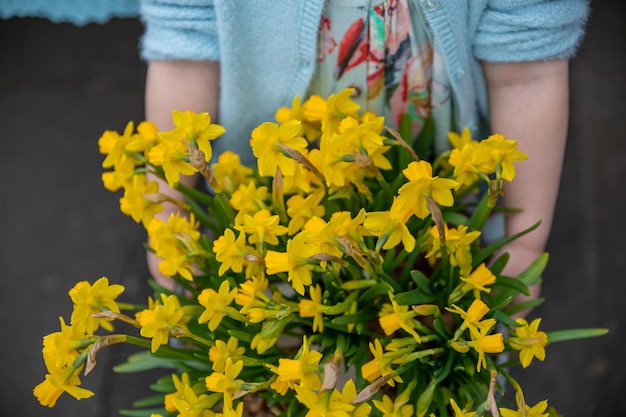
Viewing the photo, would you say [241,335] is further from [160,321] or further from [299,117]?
[299,117]

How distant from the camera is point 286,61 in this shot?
801mm

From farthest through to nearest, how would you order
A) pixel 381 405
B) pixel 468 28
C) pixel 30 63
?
pixel 30 63 < pixel 468 28 < pixel 381 405

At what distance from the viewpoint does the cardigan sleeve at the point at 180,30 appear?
0.76 meters

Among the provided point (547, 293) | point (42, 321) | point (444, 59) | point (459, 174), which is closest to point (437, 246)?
point (459, 174)

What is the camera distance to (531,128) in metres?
0.82

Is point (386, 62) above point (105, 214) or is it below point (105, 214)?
above

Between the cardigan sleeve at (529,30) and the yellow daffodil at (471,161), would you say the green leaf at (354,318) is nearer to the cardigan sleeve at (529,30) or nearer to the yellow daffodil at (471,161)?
the yellow daffodil at (471,161)

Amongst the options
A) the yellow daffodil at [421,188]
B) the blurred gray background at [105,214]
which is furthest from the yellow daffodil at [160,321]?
the blurred gray background at [105,214]

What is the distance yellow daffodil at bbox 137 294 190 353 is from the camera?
0.62m

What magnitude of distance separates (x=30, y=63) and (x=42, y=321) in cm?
59

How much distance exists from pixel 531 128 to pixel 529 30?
118 mm

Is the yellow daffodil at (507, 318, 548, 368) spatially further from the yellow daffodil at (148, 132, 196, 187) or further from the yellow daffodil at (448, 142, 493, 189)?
the yellow daffodil at (148, 132, 196, 187)

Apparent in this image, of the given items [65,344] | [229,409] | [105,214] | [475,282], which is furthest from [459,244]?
[105,214]

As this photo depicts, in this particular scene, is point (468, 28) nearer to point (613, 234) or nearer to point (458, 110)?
point (458, 110)
